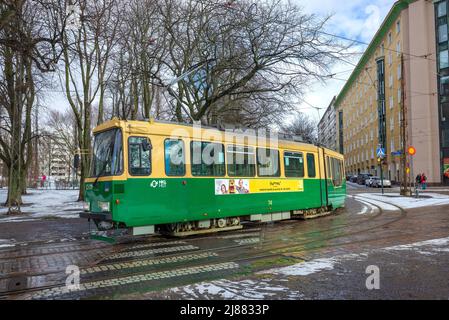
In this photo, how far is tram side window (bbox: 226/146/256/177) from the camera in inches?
450

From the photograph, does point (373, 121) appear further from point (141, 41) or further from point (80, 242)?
point (80, 242)

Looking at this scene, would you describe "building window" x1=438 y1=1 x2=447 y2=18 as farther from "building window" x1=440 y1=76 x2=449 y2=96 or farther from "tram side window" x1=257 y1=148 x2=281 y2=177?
"tram side window" x1=257 y1=148 x2=281 y2=177

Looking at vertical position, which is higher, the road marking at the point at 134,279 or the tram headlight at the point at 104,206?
the tram headlight at the point at 104,206

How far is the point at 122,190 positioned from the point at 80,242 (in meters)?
2.37

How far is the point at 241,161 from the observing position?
11.7 meters

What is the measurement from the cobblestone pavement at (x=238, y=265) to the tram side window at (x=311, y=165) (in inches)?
139

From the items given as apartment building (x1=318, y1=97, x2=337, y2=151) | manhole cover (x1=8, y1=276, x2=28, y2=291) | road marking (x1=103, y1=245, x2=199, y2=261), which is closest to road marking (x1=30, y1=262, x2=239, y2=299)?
manhole cover (x1=8, y1=276, x2=28, y2=291)

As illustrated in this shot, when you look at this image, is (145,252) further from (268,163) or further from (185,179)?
(268,163)

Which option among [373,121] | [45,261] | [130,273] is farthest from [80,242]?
[373,121]

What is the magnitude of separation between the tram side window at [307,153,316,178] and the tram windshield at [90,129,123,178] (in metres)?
7.88

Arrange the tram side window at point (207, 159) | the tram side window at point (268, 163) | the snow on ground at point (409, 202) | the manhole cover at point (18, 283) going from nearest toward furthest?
the manhole cover at point (18, 283)
the tram side window at point (207, 159)
the tram side window at point (268, 163)
the snow on ground at point (409, 202)

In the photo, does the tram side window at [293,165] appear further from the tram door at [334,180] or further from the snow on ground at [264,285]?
the snow on ground at [264,285]

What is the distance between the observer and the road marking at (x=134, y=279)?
5535 millimetres
